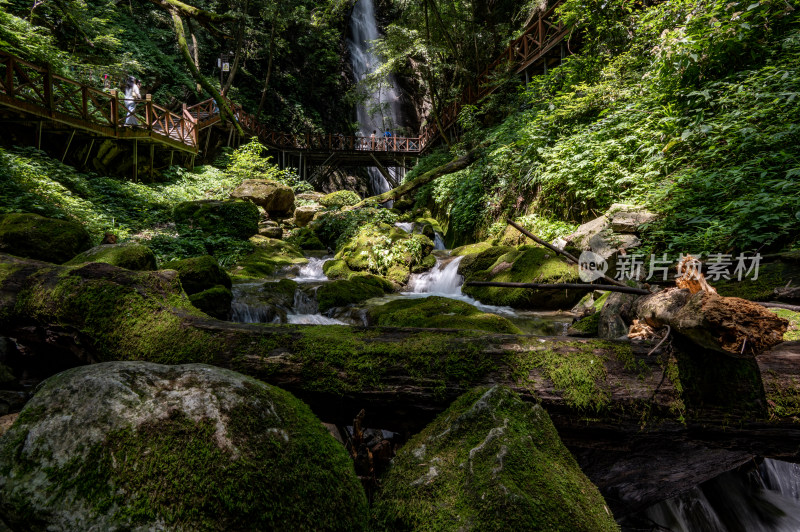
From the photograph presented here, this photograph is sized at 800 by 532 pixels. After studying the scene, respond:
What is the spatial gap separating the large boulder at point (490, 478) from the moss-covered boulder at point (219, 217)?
32.1ft

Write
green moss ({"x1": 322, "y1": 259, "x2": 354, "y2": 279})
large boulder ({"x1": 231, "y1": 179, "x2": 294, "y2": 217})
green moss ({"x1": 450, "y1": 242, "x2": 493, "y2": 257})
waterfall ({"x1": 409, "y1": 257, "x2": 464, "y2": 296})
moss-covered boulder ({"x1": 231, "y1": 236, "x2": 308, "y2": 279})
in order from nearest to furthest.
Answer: waterfall ({"x1": 409, "y1": 257, "x2": 464, "y2": 296}) → moss-covered boulder ({"x1": 231, "y1": 236, "x2": 308, "y2": 279}) → green moss ({"x1": 450, "y1": 242, "x2": 493, "y2": 257}) → green moss ({"x1": 322, "y1": 259, "x2": 354, "y2": 279}) → large boulder ({"x1": 231, "y1": 179, "x2": 294, "y2": 217})

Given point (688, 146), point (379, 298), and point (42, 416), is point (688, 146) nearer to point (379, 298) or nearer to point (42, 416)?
point (379, 298)

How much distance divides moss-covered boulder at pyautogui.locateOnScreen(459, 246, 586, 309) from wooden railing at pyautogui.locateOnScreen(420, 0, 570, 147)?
7541 millimetres

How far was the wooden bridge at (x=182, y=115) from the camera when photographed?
29.2ft

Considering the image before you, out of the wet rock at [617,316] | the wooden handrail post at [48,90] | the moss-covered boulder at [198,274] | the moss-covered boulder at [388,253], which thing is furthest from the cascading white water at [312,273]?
the wooden handrail post at [48,90]

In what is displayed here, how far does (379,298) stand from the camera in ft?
21.3

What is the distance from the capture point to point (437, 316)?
4.14m

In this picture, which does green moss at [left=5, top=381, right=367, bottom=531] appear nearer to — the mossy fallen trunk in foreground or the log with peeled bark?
the mossy fallen trunk in foreground

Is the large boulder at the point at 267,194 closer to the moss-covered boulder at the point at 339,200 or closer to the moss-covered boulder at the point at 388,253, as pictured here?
the moss-covered boulder at the point at 339,200

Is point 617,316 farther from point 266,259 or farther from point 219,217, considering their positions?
point 219,217

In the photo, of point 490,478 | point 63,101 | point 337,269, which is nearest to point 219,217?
point 337,269

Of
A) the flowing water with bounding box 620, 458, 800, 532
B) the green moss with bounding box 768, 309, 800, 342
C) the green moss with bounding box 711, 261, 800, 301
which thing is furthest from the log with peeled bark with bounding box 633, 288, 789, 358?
the green moss with bounding box 711, 261, 800, 301

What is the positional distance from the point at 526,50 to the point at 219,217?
39.7 ft

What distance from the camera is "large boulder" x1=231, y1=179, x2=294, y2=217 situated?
42.8 ft
